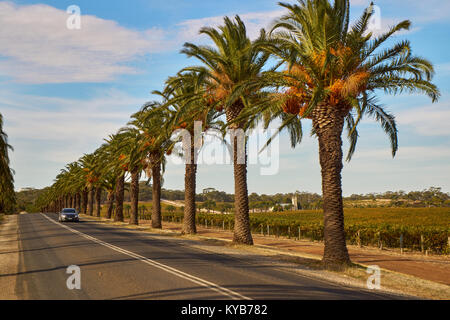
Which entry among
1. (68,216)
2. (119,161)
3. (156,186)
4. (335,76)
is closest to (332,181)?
(335,76)

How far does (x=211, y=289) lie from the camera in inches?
358

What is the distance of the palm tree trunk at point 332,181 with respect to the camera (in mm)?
14867

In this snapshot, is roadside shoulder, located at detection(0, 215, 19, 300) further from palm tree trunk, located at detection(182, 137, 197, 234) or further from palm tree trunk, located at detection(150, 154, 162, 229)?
palm tree trunk, located at detection(150, 154, 162, 229)

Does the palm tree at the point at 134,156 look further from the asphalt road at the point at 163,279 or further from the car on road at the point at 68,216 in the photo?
the asphalt road at the point at 163,279

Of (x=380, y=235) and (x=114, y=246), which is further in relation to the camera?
(x=380, y=235)

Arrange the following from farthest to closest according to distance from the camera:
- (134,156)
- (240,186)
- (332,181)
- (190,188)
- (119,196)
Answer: (119,196) < (134,156) < (190,188) < (240,186) < (332,181)

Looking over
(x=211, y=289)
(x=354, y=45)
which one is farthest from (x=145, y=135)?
(x=211, y=289)

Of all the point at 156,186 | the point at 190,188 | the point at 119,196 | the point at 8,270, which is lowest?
the point at 8,270

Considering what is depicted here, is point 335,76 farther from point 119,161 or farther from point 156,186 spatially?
point 119,161

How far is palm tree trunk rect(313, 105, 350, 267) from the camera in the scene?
48.8 feet

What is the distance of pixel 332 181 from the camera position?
49.6 feet
